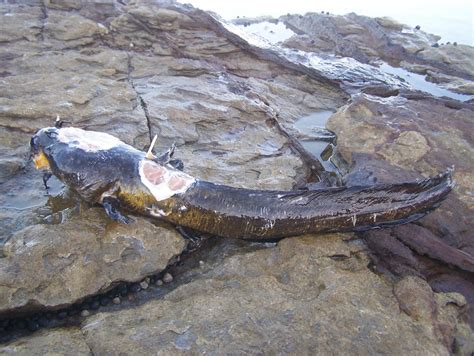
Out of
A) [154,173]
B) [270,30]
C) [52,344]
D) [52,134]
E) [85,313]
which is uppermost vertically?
[154,173]

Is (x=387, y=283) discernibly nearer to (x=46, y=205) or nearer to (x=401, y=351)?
(x=401, y=351)

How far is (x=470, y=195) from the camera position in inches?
191

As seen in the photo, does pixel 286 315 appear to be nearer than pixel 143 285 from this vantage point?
Yes

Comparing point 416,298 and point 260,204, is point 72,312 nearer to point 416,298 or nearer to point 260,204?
point 260,204

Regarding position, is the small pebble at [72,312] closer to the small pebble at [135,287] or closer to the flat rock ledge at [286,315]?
the flat rock ledge at [286,315]

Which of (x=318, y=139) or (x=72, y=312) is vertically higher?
(x=318, y=139)

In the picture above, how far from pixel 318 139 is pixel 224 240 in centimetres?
302

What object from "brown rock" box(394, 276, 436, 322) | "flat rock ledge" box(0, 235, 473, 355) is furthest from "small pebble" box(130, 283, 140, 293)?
"brown rock" box(394, 276, 436, 322)

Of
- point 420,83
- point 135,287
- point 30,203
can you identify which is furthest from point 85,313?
point 420,83

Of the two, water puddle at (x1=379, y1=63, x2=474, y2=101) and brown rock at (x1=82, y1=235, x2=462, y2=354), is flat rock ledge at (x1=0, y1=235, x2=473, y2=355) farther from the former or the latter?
water puddle at (x1=379, y1=63, x2=474, y2=101)

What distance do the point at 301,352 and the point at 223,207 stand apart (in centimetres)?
159

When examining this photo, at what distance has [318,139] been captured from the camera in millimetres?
6500

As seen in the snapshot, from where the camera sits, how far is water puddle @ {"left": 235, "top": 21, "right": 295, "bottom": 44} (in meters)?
14.6

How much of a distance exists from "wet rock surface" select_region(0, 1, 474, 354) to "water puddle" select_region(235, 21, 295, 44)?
17.4 feet
